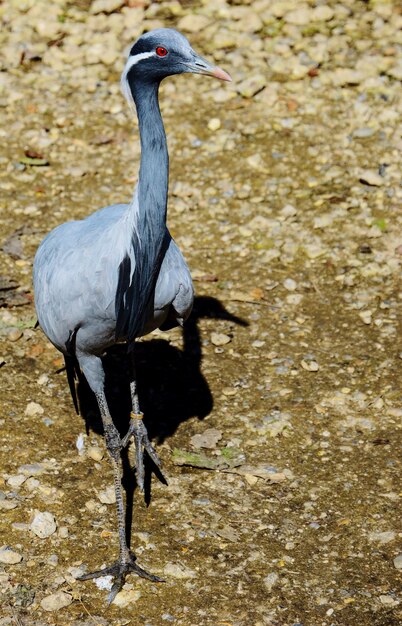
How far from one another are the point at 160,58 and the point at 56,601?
3.11m

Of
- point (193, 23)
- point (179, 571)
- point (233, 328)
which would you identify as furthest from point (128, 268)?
point (193, 23)

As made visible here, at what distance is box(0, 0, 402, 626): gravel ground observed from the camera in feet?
17.3

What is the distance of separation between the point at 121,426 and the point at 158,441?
1.14 feet

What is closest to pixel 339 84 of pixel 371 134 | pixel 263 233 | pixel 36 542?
pixel 371 134

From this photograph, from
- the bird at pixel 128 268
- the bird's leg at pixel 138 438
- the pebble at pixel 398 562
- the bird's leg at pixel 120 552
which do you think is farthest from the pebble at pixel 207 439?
the pebble at pixel 398 562

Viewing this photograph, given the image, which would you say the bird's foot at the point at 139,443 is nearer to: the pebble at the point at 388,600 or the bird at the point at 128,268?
the bird at the point at 128,268

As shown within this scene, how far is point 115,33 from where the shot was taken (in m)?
10.4

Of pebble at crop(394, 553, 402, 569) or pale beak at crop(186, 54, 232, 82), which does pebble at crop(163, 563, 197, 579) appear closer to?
pebble at crop(394, 553, 402, 569)

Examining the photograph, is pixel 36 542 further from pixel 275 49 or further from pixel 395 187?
pixel 275 49

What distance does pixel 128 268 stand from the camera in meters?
5.12

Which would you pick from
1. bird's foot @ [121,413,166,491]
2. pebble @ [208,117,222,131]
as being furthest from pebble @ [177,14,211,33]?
bird's foot @ [121,413,166,491]

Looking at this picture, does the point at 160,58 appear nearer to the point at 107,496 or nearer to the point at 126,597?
the point at 107,496

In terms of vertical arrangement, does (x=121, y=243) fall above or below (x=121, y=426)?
above

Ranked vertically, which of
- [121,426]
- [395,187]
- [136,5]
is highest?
[136,5]
